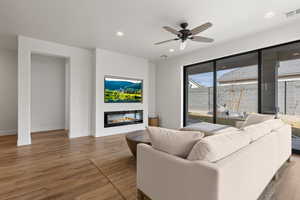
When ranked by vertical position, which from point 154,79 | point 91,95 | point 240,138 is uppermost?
point 154,79

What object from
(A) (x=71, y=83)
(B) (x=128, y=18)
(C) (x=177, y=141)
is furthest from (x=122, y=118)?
(C) (x=177, y=141)

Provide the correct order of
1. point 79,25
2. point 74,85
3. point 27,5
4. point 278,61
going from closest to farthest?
1. point 27,5
2. point 79,25
3. point 278,61
4. point 74,85

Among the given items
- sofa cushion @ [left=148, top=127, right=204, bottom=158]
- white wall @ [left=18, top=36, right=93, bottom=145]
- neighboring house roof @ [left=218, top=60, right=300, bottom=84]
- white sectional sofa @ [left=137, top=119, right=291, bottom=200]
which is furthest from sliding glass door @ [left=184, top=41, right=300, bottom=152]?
white wall @ [left=18, top=36, right=93, bottom=145]

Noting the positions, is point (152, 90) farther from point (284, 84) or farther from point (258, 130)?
point (258, 130)

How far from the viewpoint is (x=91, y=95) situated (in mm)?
4684

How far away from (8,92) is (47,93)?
107 centimetres

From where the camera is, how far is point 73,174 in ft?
7.39

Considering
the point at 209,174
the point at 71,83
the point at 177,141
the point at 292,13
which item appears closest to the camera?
the point at 209,174

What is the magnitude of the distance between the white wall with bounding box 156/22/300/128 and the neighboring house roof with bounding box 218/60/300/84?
509 mm

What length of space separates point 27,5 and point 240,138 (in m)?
3.64

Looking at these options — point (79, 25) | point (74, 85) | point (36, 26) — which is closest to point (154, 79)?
point (74, 85)

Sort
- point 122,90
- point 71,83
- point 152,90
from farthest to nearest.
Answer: point 152,90, point 122,90, point 71,83

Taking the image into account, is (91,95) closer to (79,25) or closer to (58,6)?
(79,25)

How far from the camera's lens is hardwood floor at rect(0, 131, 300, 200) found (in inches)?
70.6
